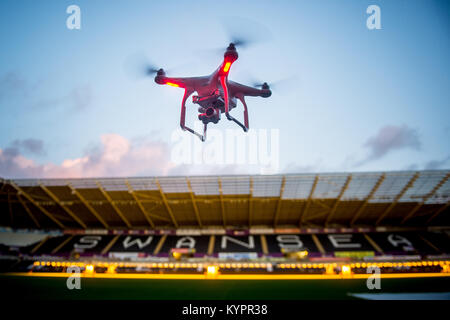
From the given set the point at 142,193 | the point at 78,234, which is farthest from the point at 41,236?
the point at 142,193

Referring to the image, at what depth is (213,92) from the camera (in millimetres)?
7164

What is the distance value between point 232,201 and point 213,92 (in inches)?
918

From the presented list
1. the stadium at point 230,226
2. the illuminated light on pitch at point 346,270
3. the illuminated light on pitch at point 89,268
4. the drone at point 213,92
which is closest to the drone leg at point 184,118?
the drone at point 213,92

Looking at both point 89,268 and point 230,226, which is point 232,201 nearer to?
point 230,226

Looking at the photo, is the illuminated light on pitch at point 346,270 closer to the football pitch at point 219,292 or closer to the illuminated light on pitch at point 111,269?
the football pitch at point 219,292

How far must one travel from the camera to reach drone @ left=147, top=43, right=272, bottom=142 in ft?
22.5

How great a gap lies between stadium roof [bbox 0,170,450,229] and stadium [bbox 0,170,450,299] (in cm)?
14

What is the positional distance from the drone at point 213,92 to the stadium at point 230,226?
17619mm

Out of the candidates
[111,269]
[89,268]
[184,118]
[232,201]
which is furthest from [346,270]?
[89,268]

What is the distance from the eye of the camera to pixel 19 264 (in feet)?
84.3

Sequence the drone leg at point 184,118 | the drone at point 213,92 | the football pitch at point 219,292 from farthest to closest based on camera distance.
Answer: the football pitch at point 219,292 < the drone leg at point 184,118 < the drone at point 213,92

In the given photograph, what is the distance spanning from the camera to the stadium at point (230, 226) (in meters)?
23.7
